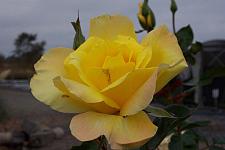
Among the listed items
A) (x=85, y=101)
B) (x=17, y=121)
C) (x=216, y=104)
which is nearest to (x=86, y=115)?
(x=85, y=101)

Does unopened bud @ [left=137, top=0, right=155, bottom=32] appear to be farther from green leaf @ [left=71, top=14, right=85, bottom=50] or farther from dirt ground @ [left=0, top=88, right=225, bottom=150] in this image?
dirt ground @ [left=0, top=88, right=225, bottom=150]

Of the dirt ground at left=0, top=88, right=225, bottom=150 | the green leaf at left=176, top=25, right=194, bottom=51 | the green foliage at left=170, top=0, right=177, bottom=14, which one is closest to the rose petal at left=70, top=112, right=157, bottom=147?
the green leaf at left=176, top=25, right=194, bottom=51

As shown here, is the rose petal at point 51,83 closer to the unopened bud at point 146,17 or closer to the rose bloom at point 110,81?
the rose bloom at point 110,81

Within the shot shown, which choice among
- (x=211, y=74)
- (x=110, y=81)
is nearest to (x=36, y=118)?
(x=211, y=74)

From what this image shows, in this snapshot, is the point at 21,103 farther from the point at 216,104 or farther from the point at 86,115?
the point at 86,115

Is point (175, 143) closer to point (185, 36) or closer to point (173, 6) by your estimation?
point (185, 36)
